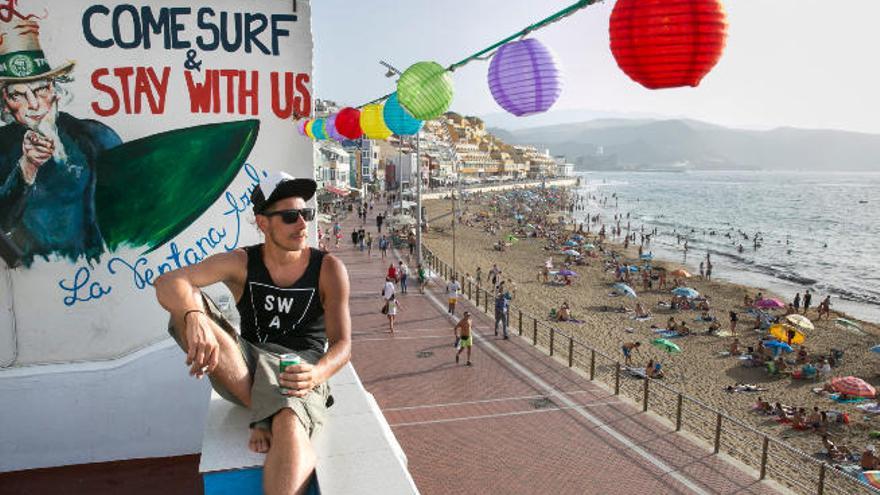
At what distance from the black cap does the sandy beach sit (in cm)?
1142

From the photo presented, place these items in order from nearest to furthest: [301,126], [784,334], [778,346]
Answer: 1. [301,126]
2. [778,346]
3. [784,334]

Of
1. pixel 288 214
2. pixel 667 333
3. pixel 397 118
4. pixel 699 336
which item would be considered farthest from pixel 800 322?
pixel 288 214

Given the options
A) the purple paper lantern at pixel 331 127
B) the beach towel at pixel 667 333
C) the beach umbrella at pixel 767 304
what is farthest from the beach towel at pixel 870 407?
the purple paper lantern at pixel 331 127

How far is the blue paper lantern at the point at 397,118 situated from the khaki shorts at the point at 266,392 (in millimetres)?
7382

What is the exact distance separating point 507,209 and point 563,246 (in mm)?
30045

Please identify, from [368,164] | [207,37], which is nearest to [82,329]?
[207,37]

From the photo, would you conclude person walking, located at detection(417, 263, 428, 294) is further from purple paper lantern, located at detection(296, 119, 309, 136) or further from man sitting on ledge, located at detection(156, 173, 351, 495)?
man sitting on ledge, located at detection(156, 173, 351, 495)

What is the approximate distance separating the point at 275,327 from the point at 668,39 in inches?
126

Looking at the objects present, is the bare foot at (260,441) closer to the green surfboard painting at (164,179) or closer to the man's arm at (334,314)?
the man's arm at (334,314)

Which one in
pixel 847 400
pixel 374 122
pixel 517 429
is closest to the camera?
pixel 517 429

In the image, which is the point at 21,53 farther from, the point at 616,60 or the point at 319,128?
the point at 319,128

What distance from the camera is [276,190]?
3.22 m

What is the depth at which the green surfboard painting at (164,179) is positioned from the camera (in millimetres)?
5227

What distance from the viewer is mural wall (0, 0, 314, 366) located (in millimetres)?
4938
